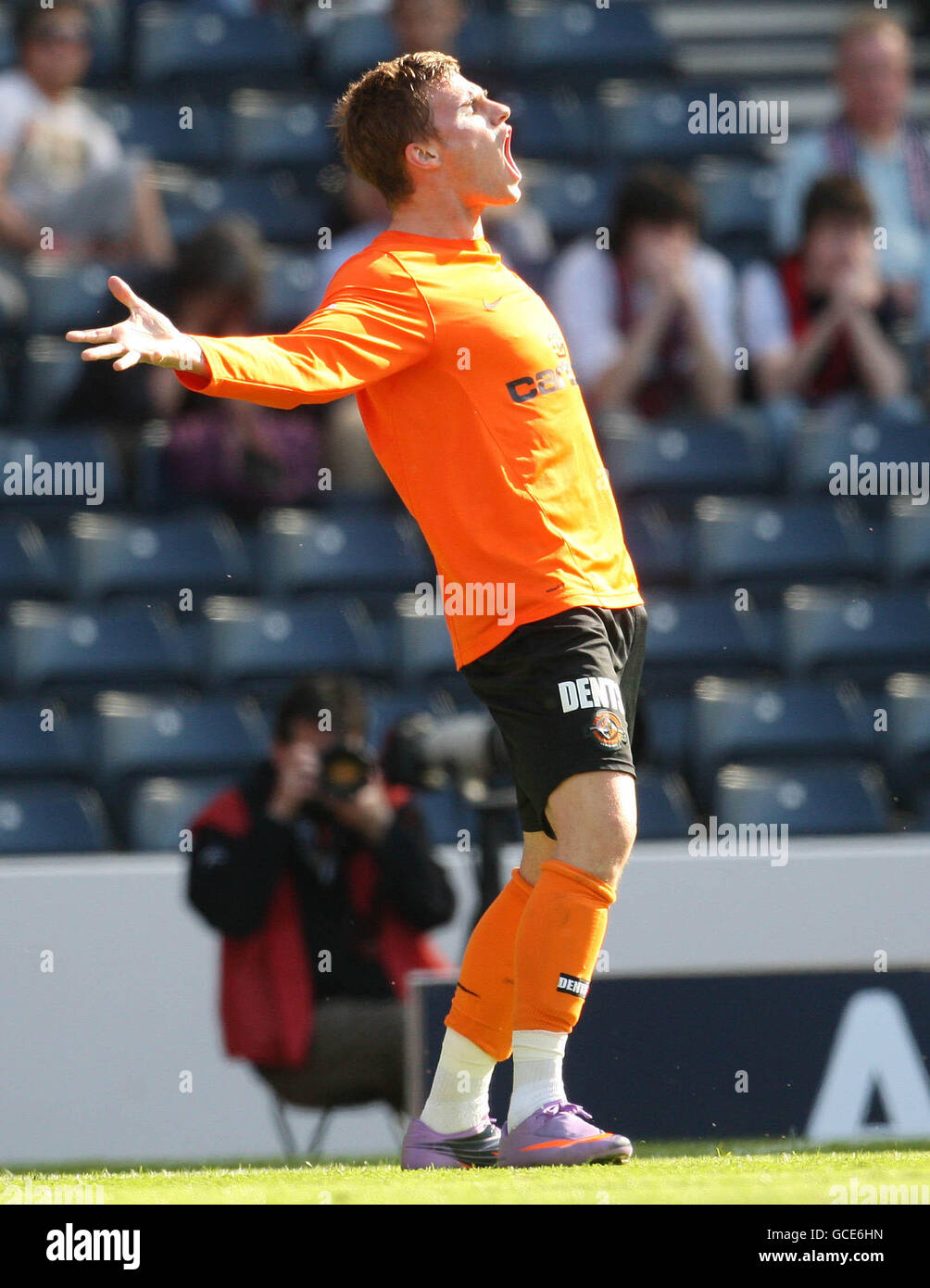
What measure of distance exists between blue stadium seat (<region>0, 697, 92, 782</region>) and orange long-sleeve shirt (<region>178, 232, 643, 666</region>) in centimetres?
272

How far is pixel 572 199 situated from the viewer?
7258mm

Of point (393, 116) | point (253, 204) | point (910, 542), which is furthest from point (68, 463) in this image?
point (393, 116)

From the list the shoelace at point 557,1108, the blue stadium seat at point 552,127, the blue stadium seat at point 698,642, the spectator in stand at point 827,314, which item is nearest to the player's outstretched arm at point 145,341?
the shoelace at point 557,1108

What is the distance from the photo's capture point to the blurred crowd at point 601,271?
6.21m

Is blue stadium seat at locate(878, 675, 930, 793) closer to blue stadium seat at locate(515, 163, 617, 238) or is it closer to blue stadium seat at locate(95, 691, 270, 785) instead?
blue stadium seat at locate(95, 691, 270, 785)

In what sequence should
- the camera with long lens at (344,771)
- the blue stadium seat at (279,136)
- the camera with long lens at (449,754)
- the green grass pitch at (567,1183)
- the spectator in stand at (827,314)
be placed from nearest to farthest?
1. the green grass pitch at (567,1183)
2. the camera with long lens at (449,754)
3. the camera with long lens at (344,771)
4. the spectator in stand at (827,314)
5. the blue stadium seat at (279,136)

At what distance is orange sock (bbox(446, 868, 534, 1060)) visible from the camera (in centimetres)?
330

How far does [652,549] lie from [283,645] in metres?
1.20

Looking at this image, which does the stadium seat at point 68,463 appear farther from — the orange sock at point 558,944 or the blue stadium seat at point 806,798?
the orange sock at point 558,944

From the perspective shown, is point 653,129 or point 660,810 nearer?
point 660,810

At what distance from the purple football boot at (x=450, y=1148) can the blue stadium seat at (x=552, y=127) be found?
4901 mm

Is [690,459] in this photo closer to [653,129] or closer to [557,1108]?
[653,129]

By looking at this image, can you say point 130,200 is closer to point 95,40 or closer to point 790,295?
point 95,40

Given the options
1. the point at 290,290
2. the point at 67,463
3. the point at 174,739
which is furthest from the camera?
the point at 290,290
